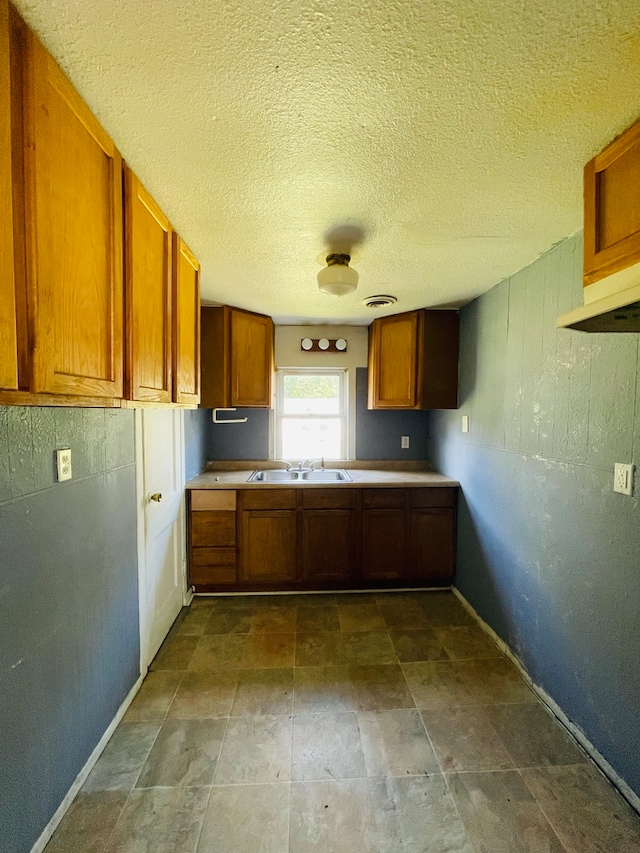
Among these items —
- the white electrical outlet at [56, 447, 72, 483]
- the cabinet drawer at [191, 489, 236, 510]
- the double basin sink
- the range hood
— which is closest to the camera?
the range hood

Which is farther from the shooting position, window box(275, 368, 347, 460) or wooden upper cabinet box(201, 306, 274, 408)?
window box(275, 368, 347, 460)

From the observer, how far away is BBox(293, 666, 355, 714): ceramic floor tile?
5.30 ft

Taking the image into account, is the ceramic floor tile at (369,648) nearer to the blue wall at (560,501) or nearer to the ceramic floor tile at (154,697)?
the blue wall at (560,501)

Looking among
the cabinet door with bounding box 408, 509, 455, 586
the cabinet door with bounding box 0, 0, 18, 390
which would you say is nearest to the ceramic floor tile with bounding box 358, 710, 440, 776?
the cabinet door with bounding box 408, 509, 455, 586

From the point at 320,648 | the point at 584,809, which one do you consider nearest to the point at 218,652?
the point at 320,648

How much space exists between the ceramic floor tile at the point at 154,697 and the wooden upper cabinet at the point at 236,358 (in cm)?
168

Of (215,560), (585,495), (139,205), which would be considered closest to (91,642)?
(215,560)

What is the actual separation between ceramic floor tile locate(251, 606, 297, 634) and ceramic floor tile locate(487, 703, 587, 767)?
1.20 metres

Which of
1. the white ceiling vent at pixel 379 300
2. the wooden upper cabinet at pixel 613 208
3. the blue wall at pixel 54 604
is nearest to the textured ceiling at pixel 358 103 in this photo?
the wooden upper cabinet at pixel 613 208

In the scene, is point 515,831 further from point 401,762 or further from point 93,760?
point 93,760

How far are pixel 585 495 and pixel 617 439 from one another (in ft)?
0.92

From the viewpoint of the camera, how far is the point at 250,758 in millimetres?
1361

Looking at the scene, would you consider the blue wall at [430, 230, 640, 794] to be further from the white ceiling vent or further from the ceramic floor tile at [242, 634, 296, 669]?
the ceramic floor tile at [242, 634, 296, 669]

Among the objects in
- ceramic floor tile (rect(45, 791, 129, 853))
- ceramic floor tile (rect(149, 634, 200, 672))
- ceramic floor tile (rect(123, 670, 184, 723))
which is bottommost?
ceramic floor tile (rect(149, 634, 200, 672))
